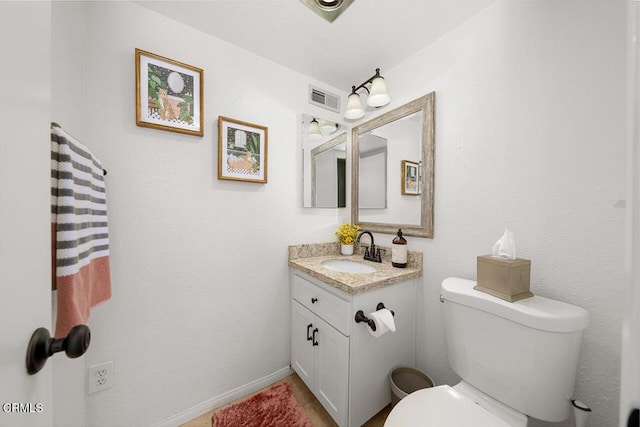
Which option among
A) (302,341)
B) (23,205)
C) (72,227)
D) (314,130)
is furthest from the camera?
(314,130)

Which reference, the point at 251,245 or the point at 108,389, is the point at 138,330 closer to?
the point at 108,389

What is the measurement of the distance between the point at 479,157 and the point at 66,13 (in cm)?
184

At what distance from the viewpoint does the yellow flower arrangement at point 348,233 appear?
5.60ft

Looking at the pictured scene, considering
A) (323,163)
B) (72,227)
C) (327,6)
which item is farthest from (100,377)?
(327,6)

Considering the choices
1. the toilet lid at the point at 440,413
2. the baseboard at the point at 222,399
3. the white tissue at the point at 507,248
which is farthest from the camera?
the baseboard at the point at 222,399

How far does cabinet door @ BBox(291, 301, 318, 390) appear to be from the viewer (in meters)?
1.31

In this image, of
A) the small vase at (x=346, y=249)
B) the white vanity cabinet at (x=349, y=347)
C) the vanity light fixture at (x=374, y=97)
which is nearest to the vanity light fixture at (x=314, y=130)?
the vanity light fixture at (x=374, y=97)

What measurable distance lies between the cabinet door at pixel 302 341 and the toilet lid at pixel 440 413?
1.96 feet

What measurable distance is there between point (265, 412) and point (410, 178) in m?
1.62

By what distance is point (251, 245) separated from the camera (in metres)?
1.39

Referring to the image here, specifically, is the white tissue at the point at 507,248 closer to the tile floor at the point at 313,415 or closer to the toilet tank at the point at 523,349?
the toilet tank at the point at 523,349

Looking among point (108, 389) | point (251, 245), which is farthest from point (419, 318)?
point (108, 389)

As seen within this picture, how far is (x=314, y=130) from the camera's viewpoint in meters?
1.65

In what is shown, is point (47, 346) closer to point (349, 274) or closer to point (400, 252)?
point (349, 274)
